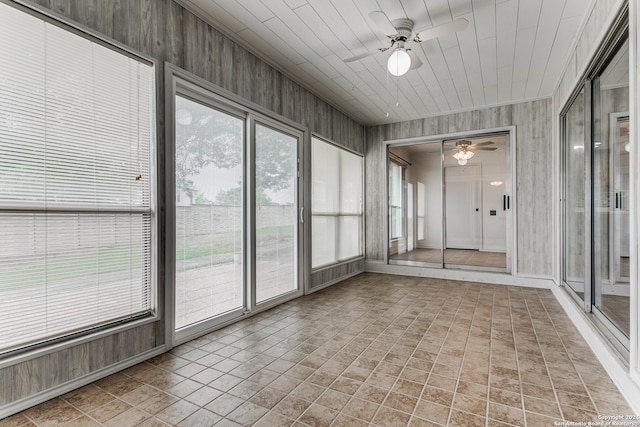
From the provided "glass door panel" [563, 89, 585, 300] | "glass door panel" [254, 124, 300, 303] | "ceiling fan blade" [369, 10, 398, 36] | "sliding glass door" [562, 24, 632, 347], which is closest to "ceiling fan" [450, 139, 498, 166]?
"glass door panel" [563, 89, 585, 300]

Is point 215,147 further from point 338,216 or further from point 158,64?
point 338,216

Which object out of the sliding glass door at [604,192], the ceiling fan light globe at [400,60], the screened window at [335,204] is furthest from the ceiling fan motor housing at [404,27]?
the screened window at [335,204]

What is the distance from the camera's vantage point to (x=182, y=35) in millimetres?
2693

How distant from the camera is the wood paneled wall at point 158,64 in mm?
1891

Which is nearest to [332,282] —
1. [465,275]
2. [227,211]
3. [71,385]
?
[465,275]

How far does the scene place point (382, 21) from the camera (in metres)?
2.53

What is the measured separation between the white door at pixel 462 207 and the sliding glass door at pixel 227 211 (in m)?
3.12

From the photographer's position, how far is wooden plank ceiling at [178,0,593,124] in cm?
271

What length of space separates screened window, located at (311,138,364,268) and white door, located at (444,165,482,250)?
1620 millimetres

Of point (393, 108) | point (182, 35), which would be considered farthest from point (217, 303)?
point (393, 108)

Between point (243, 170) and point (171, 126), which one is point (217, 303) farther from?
point (171, 126)

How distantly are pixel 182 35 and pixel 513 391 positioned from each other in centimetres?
365

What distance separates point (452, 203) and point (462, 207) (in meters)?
0.18

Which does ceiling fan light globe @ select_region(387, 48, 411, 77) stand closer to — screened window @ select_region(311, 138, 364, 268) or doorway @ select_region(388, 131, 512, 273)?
screened window @ select_region(311, 138, 364, 268)
